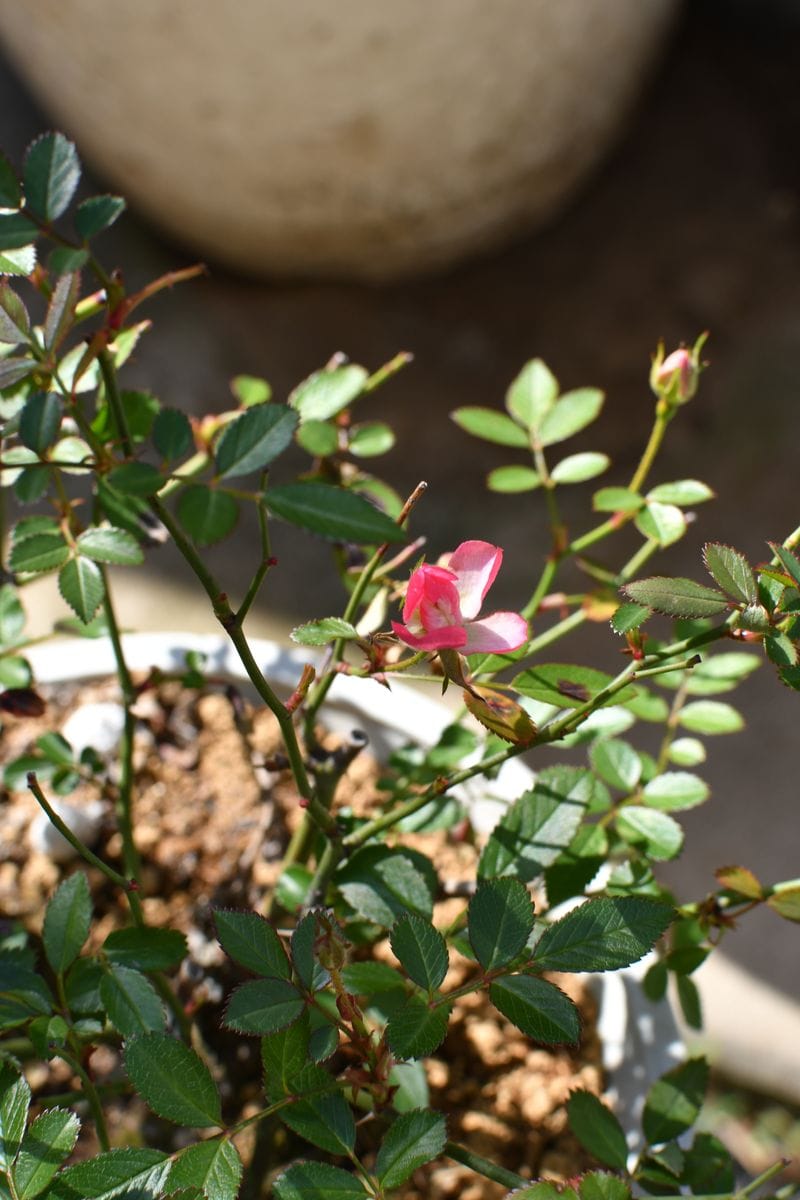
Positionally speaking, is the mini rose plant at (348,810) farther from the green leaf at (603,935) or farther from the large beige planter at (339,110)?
the large beige planter at (339,110)

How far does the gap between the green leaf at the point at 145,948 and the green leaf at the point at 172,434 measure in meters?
0.18

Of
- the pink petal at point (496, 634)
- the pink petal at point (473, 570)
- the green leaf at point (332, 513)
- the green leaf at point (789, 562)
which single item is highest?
the green leaf at point (332, 513)

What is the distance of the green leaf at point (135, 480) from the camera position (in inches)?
14.4

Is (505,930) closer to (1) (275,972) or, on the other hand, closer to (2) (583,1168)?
(1) (275,972)

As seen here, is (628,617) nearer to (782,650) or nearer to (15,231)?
(782,650)

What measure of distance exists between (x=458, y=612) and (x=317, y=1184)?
0.19 metres

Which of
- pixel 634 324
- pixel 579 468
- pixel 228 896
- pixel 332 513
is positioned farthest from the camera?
pixel 634 324

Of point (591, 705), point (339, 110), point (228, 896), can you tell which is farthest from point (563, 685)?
point (339, 110)

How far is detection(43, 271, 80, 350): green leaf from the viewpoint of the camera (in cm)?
39

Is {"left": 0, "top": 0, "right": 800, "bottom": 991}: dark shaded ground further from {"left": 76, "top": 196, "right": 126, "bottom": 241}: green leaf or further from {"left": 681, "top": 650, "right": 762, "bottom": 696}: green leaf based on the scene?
{"left": 76, "top": 196, "right": 126, "bottom": 241}: green leaf

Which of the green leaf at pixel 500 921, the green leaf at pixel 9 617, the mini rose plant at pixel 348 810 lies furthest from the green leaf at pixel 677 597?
the green leaf at pixel 9 617

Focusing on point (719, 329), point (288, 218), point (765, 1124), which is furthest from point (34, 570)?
point (719, 329)

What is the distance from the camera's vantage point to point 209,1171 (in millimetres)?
A: 360

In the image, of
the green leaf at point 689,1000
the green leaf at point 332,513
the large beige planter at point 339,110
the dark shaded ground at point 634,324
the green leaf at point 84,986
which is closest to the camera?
the green leaf at point 332,513
